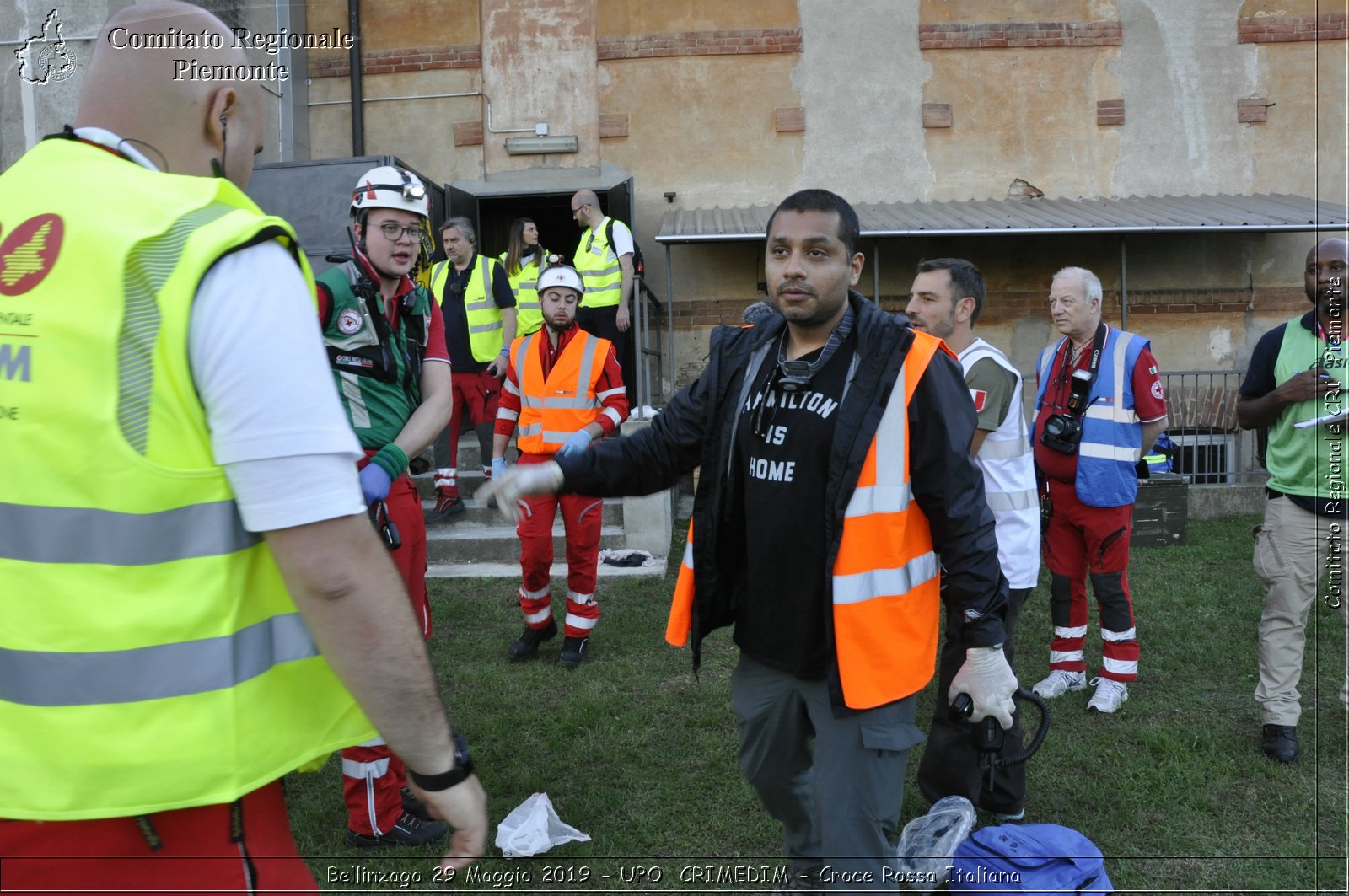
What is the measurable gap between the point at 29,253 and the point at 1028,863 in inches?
134

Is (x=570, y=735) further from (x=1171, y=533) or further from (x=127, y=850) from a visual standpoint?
(x=1171, y=533)

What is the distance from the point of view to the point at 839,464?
2.90 metres

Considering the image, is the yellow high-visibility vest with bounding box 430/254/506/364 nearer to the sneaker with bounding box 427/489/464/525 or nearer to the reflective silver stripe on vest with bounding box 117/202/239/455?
the sneaker with bounding box 427/489/464/525

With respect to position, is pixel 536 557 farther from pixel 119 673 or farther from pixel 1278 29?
pixel 1278 29

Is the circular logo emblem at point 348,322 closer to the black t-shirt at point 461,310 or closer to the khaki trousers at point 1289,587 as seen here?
the khaki trousers at point 1289,587

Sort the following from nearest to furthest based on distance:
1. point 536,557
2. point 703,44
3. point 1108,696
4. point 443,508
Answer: point 1108,696
point 536,557
point 443,508
point 703,44

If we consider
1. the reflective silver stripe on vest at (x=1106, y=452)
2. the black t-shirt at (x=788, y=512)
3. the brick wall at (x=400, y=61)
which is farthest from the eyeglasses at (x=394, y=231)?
the brick wall at (x=400, y=61)

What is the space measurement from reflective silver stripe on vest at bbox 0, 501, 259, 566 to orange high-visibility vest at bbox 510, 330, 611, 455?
5.19 m

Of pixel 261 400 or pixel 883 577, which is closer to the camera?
pixel 261 400

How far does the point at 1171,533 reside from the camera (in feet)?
31.0

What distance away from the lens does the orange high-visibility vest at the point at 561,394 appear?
674 cm

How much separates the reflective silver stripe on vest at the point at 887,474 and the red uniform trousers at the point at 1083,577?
3218 millimetres

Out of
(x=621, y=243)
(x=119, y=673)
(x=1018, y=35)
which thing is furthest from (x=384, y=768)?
(x=1018, y=35)

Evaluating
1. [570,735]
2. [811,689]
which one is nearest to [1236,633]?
[570,735]
